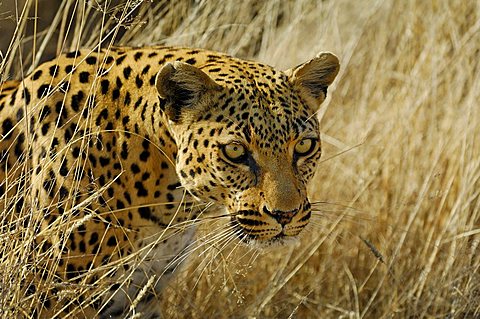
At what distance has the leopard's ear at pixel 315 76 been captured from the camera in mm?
4117

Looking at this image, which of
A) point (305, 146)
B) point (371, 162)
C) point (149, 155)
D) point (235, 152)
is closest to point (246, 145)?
point (235, 152)

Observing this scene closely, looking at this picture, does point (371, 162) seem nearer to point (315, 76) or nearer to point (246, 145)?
point (315, 76)

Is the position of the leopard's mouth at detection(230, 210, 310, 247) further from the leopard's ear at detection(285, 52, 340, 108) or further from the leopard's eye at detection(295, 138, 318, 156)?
the leopard's ear at detection(285, 52, 340, 108)

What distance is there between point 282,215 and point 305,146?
278 mm

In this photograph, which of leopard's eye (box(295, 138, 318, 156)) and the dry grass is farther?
the dry grass

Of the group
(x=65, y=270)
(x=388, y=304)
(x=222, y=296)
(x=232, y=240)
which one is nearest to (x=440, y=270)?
(x=388, y=304)

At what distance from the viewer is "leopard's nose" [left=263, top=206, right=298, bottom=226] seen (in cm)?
386

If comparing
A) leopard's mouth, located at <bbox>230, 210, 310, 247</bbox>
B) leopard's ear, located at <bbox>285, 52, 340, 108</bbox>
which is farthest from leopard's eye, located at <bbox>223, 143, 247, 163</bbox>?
leopard's ear, located at <bbox>285, 52, 340, 108</bbox>

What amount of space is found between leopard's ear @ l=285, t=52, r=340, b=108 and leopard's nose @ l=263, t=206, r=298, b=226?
0.49 m

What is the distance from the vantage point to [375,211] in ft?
19.0

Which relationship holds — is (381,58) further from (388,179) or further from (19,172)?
(19,172)

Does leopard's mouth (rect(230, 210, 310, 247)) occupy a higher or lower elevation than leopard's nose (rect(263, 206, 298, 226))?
lower

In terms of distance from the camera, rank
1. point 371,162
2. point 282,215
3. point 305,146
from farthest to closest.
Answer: point 371,162 → point 305,146 → point 282,215

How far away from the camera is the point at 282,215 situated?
12.7 feet
